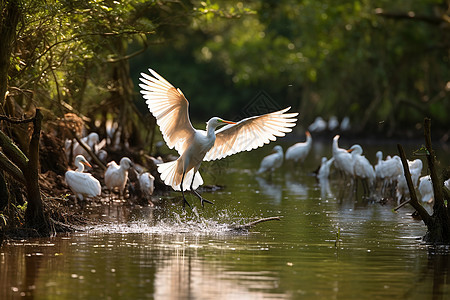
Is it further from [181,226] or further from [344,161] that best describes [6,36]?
[344,161]

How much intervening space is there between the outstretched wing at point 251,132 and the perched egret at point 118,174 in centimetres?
231

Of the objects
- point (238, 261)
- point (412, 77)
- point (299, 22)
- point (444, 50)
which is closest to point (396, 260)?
point (238, 261)

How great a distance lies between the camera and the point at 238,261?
930 centimetres

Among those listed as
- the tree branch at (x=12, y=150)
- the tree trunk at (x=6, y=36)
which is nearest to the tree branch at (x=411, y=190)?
the tree branch at (x=12, y=150)

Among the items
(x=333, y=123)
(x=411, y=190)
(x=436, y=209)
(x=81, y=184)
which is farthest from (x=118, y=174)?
(x=333, y=123)

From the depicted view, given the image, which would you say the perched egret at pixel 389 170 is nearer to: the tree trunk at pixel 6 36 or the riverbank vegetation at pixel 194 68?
the riverbank vegetation at pixel 194 68

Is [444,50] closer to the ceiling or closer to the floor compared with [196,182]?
closer to the ceiling

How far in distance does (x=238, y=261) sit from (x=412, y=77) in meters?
28.4

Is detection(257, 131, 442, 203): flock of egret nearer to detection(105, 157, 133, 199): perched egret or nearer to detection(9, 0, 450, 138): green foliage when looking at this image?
detection(9, 0, 450, 138): green foliage

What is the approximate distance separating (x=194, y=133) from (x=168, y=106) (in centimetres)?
96

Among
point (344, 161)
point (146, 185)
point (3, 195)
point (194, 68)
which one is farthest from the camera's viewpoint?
point (194, 68)

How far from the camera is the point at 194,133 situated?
12.6m

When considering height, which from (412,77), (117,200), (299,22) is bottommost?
(117,200)

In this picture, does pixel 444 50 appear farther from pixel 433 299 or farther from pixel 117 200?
pixel 433 299
